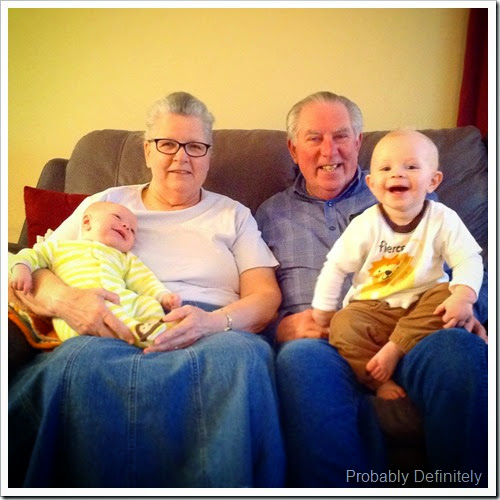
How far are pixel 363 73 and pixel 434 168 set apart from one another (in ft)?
1.23

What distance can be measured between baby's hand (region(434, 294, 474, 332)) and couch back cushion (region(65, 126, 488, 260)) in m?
0.34

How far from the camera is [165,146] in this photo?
51.8 inches

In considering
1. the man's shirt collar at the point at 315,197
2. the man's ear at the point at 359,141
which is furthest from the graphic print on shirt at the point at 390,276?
the man's ear at the point at 359,141

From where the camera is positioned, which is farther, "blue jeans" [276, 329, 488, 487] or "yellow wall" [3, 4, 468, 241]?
"yellow wall" [3, 4, 468, 241]

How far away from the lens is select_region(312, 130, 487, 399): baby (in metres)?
1.10

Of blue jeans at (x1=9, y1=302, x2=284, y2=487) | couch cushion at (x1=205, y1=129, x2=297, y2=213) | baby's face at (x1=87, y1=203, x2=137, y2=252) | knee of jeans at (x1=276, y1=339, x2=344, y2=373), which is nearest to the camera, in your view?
blue jeans at (x1=9, y1=302, x2=284, y2=487)

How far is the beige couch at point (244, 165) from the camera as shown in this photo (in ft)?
4.25

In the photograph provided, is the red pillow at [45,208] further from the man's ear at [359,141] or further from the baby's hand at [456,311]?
the baby's hand at [456,311]

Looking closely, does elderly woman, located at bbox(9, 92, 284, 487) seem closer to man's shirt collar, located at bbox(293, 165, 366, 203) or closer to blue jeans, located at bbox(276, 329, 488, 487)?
blue jeans, located at bbox(276, 329, 488, 487)

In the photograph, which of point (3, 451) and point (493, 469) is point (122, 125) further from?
point (493, 469)

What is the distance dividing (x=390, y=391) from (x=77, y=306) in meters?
0.67

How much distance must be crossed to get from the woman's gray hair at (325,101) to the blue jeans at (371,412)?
550 millimetres

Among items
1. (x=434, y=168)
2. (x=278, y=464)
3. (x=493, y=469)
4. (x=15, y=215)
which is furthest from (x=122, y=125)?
(x=493, y=469)

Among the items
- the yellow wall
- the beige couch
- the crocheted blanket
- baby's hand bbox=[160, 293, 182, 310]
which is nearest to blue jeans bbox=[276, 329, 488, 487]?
baby's hand bbox=[160, 293, 182, 310]
